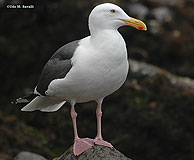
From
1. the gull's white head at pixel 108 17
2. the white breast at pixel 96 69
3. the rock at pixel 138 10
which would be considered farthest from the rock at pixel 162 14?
the white breast at pixel 96 69

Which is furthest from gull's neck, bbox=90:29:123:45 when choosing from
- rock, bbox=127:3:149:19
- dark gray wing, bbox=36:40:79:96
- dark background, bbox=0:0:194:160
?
rock, bbox=127:3:149:19

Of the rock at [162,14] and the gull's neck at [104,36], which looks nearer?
the gull's neck at [104,36]

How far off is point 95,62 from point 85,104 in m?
3.21

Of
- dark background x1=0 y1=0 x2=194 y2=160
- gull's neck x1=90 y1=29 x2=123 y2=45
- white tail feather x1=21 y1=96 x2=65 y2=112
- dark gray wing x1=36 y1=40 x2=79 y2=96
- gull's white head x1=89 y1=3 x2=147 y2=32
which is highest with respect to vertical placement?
gull's white head x1=89 y1=3 x2=147 y2=32

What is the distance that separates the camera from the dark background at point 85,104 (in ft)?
25.1

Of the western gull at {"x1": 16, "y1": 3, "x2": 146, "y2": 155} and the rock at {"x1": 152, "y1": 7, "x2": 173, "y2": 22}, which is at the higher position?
the western gull at {"x1": 16, "y1": 3, "x2": 146, "y2": 155}

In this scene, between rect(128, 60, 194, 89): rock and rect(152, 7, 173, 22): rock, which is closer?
rect(128, 60, 194, 89): rock

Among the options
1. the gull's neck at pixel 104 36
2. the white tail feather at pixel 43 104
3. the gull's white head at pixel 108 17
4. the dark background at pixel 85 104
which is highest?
the gull's white head at pixel 108 17

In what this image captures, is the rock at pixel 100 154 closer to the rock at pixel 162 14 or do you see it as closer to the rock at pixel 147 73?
the rock at pixel 147 73

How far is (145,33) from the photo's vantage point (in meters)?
10.0

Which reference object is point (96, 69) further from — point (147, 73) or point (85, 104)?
point (147, 73)

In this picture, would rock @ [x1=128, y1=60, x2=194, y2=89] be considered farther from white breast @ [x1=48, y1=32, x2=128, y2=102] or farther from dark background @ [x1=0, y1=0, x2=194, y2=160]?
white breast @ [x1=48, y1=32, x2=128, y2=102]

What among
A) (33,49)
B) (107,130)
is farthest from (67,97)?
(33,49)

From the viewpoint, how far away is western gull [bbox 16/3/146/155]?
473cm
